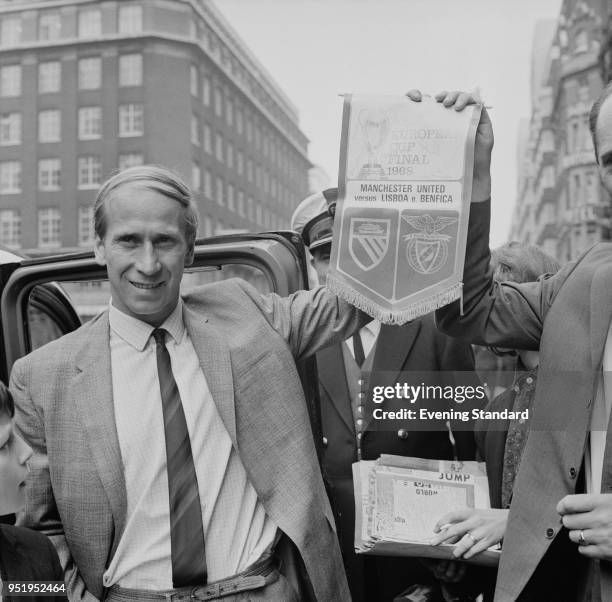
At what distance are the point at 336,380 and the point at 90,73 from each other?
1.72 metres

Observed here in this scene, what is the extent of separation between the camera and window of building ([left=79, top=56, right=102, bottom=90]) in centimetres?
286

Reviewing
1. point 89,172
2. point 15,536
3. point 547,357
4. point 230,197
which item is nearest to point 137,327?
point 15,536

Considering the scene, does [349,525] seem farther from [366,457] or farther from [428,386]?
[428,386]

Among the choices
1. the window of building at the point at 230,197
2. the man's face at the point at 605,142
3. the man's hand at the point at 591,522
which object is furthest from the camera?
the window of building at the point at 230,197

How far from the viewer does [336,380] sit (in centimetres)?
221

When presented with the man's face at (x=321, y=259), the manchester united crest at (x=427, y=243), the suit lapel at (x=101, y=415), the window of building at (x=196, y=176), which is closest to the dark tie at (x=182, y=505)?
the suit lapel at (x=101, y=415)

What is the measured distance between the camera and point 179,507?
151cm

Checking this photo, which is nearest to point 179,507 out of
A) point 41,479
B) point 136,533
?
point 136,533

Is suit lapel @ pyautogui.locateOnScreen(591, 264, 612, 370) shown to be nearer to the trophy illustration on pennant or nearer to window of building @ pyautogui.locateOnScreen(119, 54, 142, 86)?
the trophy illustration on pennant

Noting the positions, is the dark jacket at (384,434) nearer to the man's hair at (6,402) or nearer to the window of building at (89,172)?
the man's hair at (6,402)

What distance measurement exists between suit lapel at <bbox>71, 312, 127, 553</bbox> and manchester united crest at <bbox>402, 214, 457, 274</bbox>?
2.49ft

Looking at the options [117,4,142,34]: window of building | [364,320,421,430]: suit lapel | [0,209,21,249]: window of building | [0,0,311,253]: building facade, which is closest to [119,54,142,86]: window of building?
[0,0,311,253]: building facade

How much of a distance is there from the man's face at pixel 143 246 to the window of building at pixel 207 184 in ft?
3.25

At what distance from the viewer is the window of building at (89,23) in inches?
115
